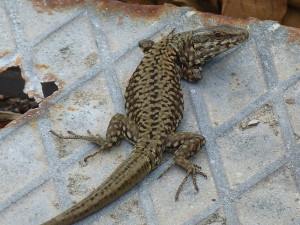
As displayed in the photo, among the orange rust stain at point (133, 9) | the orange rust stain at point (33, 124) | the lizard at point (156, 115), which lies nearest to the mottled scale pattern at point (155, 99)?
the lizard at point (156, 115)

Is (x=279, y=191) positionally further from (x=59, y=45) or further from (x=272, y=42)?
(x=59, y=45)

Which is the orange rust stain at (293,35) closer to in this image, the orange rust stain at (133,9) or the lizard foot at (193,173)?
the orange rust stain at (133,9)

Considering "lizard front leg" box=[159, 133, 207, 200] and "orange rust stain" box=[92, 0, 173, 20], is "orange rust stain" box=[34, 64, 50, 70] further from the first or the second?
"lizard front leg" box=[159, 133, 207, 200]

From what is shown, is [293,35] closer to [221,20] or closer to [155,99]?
[221,20]

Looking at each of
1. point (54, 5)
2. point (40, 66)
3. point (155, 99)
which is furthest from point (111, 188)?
point (54, 5)

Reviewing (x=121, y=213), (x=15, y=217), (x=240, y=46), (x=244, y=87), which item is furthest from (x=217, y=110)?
(x=15, y=217)

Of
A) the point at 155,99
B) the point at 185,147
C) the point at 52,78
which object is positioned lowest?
the point at 185,147

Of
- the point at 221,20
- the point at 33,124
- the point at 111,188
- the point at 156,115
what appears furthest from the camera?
the point at 221,20
